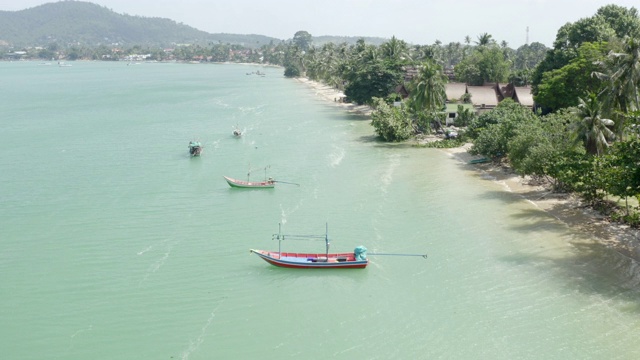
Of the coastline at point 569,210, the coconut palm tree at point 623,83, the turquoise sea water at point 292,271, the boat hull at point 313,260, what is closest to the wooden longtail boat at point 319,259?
the boat hull at point 313,260

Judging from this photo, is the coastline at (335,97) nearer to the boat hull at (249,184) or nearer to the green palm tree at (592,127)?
the boat hull at (249,184)

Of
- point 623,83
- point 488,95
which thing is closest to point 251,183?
point 623,83

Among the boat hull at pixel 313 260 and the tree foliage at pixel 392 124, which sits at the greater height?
the tree foliage at pixel 392 124

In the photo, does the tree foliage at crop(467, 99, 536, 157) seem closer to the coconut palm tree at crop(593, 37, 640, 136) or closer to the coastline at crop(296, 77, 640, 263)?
the coastline at crop(296, 77, 640, 263)

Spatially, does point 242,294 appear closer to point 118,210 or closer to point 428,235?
point 428,235

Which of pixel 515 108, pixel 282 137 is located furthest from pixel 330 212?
pixel 282 137

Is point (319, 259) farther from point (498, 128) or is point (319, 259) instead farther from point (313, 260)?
point (498, 128)
